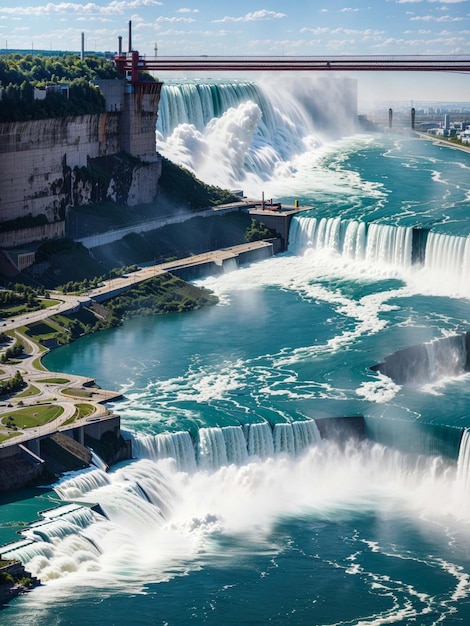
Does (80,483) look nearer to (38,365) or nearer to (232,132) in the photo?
(38,365)

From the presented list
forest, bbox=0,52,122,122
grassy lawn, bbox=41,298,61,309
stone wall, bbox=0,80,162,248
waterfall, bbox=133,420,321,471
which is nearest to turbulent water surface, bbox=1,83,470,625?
waterfall, bbox=133,420,321,471

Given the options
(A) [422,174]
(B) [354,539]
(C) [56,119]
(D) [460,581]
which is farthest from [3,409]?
(A) [422,174]

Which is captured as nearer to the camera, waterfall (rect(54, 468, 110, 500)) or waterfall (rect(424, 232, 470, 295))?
waterfall (rect(54, 468, 110, 500))

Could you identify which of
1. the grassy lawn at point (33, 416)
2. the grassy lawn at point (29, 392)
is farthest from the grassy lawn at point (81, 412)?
the grassy lawn at point (29, 392)

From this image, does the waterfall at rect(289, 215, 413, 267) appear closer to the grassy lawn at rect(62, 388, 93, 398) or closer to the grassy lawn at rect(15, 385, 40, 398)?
the grassy lawn at rect(62, 388, 93, 398)

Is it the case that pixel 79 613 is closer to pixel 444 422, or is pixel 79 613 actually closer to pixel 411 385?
pixel 444 422

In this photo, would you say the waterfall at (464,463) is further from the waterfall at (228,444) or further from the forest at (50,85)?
the forest at (50,85)
